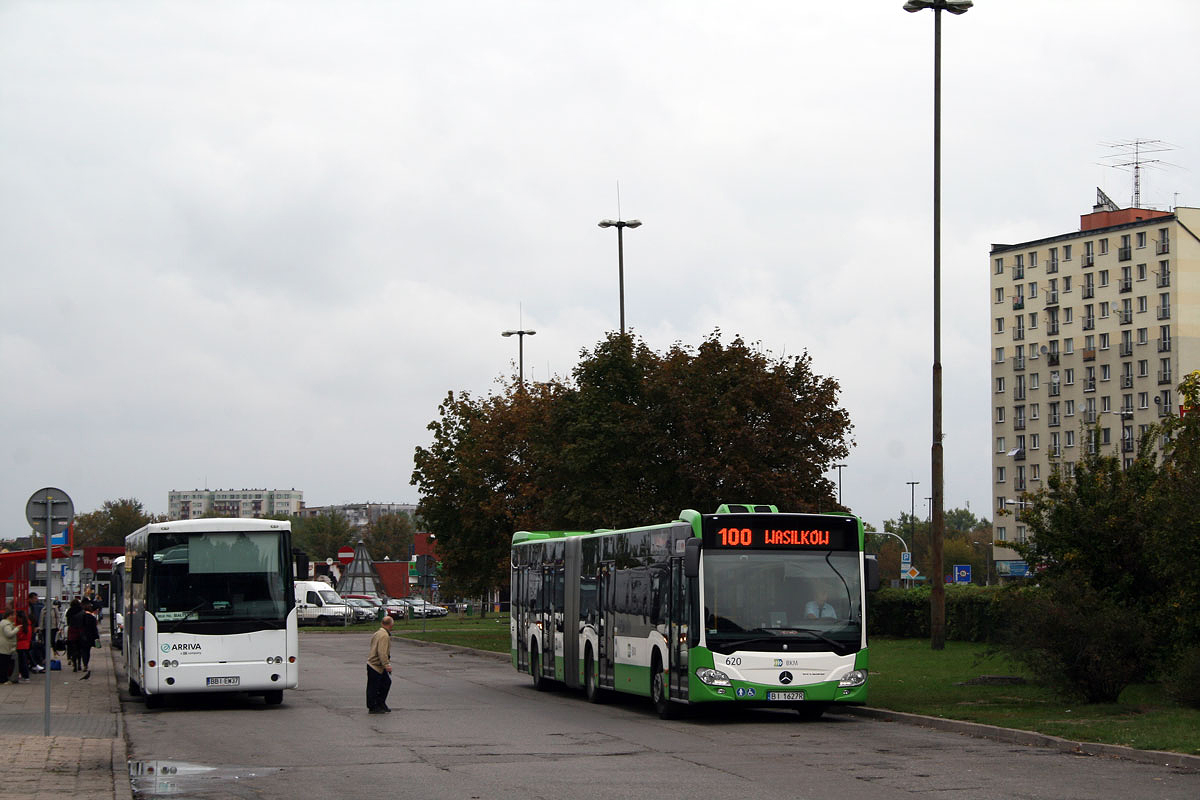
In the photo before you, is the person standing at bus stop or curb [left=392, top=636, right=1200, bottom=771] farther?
the person standing at bus stop

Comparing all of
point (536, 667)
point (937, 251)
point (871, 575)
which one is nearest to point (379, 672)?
point (536, 667)

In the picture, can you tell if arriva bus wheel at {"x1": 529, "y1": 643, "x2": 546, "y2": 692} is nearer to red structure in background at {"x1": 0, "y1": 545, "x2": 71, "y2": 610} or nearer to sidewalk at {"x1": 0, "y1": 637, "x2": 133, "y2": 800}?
sidewalk at {"x1": 0, "y1": 637, "x2": 133, "y2": 800}

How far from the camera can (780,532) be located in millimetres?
20703

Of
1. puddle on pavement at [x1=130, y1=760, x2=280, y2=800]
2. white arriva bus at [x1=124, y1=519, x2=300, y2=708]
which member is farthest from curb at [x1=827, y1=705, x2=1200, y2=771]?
white arriva bus at [x1=124, y1=519, x2=300, y2=708]

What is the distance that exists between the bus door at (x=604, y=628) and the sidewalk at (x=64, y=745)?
7.30 m

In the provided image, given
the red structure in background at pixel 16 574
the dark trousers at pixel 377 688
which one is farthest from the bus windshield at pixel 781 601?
the red structure in background at pixel 16 574

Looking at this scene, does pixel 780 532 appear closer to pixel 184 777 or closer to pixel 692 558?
pixel 692 558

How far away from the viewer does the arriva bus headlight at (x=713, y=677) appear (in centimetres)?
1984

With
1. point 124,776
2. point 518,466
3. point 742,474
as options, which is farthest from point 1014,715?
point 518,466

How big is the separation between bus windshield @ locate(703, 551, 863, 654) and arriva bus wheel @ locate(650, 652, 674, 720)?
1.62 m

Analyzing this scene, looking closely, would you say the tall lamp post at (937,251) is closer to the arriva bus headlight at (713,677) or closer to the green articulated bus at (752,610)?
the green articulated bus at (752,610)

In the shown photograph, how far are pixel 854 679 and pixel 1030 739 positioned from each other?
334 cm

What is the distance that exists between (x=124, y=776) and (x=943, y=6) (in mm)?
23280

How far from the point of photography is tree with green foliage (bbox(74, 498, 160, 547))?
162 metres
